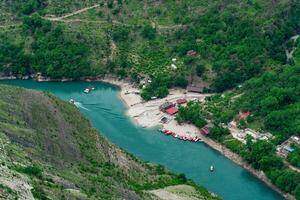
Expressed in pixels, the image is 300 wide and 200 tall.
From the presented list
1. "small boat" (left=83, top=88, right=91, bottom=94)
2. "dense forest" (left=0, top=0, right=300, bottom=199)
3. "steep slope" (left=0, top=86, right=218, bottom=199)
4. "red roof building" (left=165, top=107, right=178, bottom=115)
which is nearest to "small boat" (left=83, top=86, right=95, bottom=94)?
"small boat" (left=83, top=88, right=91, bottom=94)

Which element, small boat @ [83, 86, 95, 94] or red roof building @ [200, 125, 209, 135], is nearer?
red roof building @ [200, 125, 209, 135]

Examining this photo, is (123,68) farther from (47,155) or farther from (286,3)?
(47,155)

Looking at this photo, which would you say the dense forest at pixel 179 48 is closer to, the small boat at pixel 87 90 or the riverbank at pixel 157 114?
the riverbank at pixel 157 114

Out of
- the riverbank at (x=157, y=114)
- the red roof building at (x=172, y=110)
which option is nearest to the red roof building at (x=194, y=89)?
the riverbank at (x=157, y=114)

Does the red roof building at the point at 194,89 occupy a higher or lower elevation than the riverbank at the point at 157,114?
higher

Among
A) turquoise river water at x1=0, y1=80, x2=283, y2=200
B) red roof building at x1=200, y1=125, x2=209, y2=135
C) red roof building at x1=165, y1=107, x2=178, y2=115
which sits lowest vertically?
turquoise river water at x1=0, y1=80, x2=283, y2=200

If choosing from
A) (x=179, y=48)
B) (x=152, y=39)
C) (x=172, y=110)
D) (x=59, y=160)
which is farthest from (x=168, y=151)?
(x=59, y=160)

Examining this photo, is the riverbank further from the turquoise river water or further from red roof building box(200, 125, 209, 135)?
the turquoise river water
